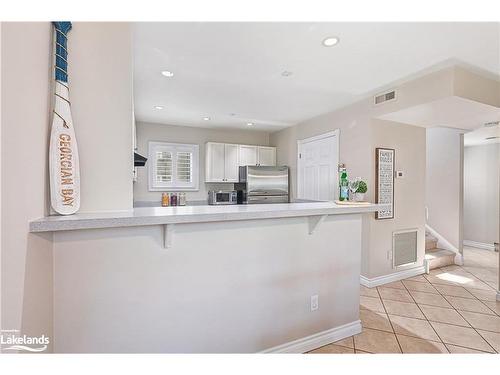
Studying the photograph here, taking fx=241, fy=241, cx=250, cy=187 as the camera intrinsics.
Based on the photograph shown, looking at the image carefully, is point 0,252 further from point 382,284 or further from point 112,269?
point 382,284

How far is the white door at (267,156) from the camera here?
5111 mm

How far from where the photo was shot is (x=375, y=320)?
2324 mm

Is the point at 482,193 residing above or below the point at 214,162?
below

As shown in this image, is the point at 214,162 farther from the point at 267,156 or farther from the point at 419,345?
the point at 419,345

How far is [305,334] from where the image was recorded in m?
1.84

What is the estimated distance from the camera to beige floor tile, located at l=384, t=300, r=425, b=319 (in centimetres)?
245

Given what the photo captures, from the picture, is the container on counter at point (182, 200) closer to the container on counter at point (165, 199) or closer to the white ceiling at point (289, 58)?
the container on counter at point (165, 199)

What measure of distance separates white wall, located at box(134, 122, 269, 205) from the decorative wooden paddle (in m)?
3.32

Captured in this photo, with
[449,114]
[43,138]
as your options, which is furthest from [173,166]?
[449,114]

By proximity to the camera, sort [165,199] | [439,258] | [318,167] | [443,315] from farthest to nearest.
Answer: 1. [165,199]
2. [318,167]
3. [439,258]
4. [443,315]

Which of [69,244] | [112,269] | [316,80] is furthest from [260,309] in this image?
[316,80]

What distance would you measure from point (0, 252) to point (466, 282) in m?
4.64

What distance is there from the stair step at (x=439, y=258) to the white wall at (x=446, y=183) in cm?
23

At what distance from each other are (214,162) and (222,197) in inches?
28.0
